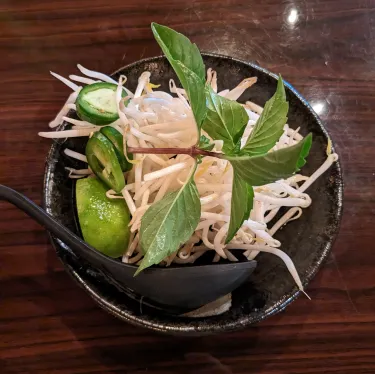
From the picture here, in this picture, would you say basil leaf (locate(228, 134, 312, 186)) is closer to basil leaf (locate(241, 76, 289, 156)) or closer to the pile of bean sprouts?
basil leaf (locate(241, 76, 289, 156))

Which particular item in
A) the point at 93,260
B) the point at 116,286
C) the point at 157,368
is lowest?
the point at 157,368

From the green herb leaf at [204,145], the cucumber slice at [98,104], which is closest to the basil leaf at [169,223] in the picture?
the green herb leaf at [204,145]

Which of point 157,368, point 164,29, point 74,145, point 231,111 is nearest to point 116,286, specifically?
point 157,368

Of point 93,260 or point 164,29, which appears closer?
point 164,29

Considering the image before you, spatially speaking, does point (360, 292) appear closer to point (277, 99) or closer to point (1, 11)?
point (277, 99)

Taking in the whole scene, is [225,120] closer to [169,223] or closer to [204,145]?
[204,145]

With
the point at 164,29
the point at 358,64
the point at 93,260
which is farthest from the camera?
the point at 358,64

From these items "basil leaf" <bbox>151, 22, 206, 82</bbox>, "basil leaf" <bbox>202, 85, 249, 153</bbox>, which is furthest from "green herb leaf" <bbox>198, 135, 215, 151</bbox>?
A: "basil leaf" <bbox>151, 22, 206, 82</bbox>
